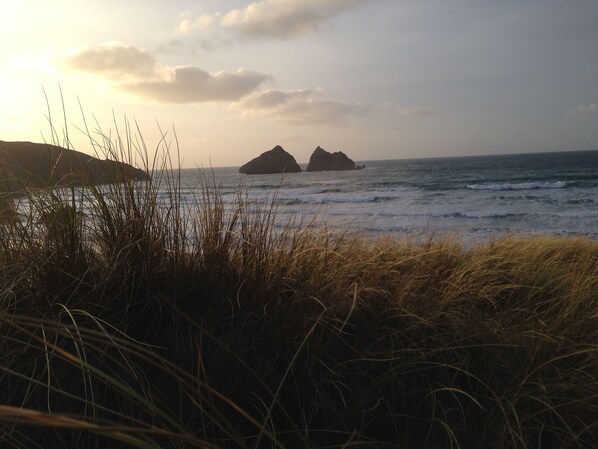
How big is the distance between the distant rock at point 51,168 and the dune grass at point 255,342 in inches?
4.7

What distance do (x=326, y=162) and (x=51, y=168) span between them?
77.9m

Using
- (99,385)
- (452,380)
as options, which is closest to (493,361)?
(452,380)

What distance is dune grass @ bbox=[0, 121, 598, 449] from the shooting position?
1391mm

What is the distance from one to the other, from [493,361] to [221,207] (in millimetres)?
1568

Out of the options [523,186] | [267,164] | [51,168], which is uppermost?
[267,164]

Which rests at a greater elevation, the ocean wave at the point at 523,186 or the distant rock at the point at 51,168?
the distant rock at the point at 51,168

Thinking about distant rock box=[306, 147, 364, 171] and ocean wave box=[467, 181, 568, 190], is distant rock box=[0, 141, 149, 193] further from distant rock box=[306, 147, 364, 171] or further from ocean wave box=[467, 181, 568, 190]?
distant rock box=[306, 147, 364, 171]

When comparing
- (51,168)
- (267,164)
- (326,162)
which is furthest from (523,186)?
(326,162)

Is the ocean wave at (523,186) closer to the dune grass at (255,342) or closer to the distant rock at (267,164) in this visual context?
the dune grass at (255,342)

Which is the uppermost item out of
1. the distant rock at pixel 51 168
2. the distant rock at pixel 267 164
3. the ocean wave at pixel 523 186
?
the distant rock at pixel 267 164

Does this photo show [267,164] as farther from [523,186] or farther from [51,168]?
[51,168]

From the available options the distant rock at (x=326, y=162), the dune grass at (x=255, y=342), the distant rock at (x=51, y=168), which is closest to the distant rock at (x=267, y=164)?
the distant rock at (x=326, y=162)

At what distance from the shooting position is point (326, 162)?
79.4 meters

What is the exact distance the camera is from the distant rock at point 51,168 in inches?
89.5
